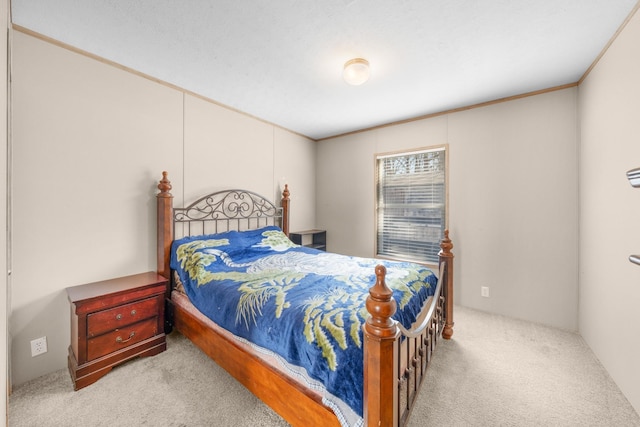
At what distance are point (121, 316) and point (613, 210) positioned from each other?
12.5 feet

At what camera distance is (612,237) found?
194cm

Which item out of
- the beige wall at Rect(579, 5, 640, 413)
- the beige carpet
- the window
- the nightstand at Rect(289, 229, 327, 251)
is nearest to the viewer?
the beige carpet

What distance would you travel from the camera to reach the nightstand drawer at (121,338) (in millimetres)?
1876

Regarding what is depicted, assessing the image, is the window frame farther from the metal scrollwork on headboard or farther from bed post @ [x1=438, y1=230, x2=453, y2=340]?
the metal scrollwork on headboard

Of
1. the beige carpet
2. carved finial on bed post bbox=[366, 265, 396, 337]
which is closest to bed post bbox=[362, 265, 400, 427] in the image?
carved finial on bed post bbox=[366, 265, 396, 337]

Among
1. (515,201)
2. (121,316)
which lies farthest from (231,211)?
(515,201)

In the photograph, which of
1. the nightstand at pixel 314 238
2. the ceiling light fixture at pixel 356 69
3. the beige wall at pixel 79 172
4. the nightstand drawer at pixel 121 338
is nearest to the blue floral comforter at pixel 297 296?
the nightstand drawer at pixel 121 338

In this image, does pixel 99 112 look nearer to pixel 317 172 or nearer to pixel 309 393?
pixel 309 393

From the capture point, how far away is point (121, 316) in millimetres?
1995

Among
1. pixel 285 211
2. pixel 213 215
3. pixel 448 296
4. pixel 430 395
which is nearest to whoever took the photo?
pixel 430 395

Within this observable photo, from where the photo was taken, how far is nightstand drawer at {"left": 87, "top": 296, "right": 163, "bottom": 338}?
73.3 inches

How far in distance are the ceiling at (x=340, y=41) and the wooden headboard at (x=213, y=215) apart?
3.68 ft

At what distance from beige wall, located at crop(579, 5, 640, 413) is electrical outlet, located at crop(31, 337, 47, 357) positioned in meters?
4.07

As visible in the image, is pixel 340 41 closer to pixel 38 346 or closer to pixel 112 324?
pixel 112 324
